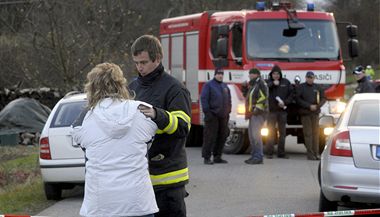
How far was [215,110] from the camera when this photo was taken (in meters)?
15.1

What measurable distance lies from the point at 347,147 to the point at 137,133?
163 inches

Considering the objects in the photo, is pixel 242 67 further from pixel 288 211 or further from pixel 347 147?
pixel 347 147

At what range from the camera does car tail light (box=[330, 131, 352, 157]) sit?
27.7ft

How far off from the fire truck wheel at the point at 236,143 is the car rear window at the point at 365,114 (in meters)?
7.79

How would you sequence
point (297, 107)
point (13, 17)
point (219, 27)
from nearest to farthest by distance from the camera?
point (297, 107), point (219, 27), point (13, 17)

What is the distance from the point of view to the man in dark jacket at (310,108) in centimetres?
1595

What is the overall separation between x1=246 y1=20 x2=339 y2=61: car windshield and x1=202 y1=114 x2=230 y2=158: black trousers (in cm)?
218

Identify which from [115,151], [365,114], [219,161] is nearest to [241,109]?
[219,161]

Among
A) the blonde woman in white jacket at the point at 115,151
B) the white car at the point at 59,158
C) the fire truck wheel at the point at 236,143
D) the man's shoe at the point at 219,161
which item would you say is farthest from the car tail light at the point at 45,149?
the fire truck wheel at the point at 236,143

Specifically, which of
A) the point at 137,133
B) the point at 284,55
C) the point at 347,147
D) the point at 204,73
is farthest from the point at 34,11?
the point at 137,133

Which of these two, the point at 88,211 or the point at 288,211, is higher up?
the point at 88,211

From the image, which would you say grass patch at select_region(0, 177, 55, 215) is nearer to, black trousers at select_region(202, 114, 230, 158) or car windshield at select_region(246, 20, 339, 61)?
black trousers at select_region(202, 114, 230, 158)

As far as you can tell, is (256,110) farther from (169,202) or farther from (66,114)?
(169,202)

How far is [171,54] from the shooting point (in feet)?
67.2
